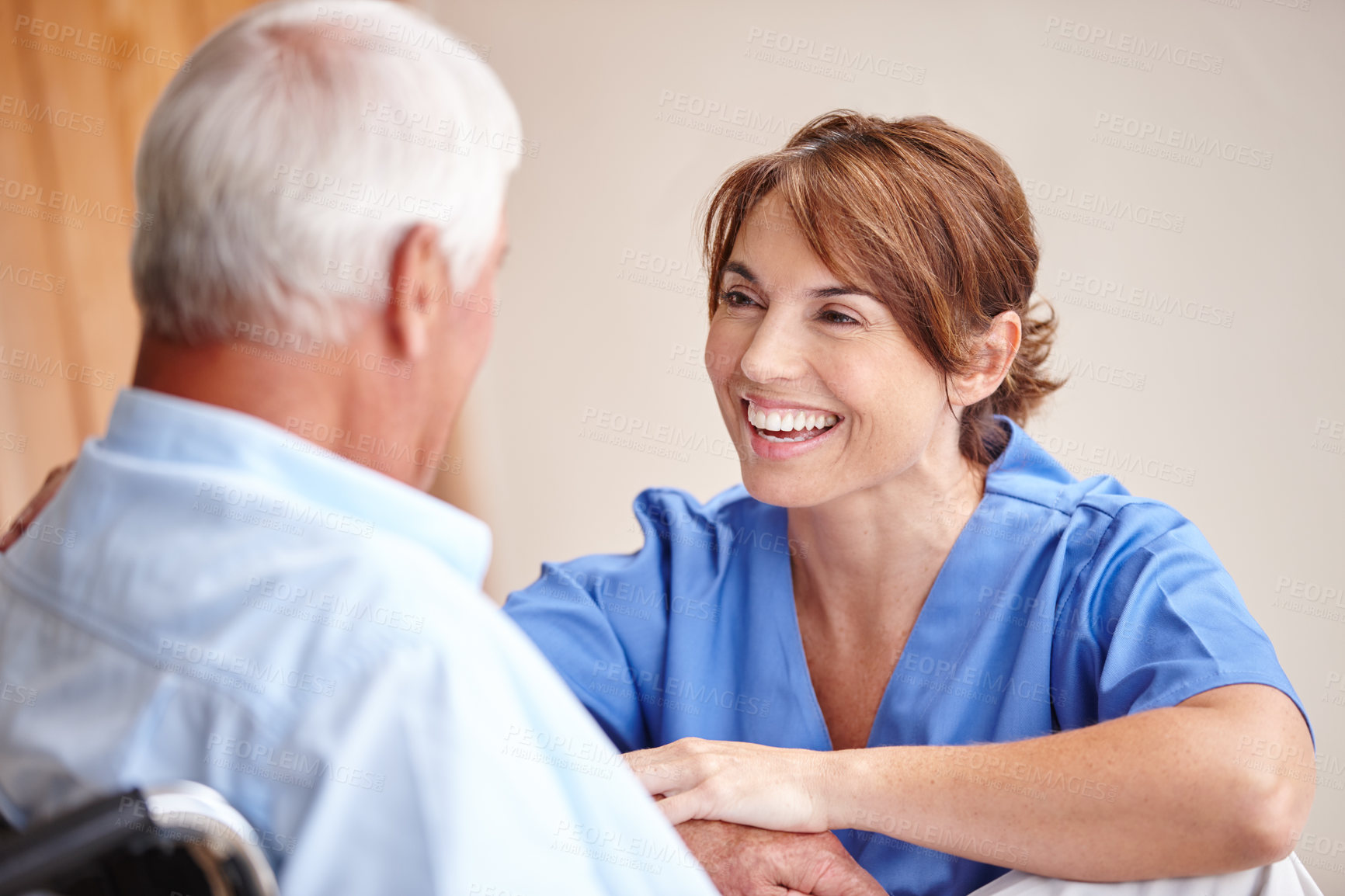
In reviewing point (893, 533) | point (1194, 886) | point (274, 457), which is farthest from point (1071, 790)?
point (274, 457)

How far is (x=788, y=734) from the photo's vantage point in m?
1.33

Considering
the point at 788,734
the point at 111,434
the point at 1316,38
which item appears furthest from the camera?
the point at 1316,38

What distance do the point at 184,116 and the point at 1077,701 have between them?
108 centimetres

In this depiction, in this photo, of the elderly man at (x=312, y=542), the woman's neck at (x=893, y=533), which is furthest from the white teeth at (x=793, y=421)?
the elderly man at (x=312, y=542)

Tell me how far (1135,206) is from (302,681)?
202 centimetres

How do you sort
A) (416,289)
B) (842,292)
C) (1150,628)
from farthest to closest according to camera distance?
(842,292)
(1150,628)
(416,289)

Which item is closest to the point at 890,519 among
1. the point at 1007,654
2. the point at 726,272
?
the point at 1007,654

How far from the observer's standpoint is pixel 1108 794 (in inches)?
39.6

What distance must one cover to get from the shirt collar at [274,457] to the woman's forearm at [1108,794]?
575 millimetres

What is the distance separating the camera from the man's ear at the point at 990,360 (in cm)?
136

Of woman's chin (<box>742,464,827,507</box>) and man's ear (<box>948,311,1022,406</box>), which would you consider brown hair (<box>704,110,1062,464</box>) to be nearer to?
man's ear (<box>948,311,1022,406</box>)

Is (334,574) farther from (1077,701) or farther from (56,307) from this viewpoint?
(56,307)

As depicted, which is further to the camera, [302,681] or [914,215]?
[914,215]

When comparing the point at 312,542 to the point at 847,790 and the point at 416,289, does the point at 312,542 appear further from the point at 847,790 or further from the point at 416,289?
the point at 847,790
